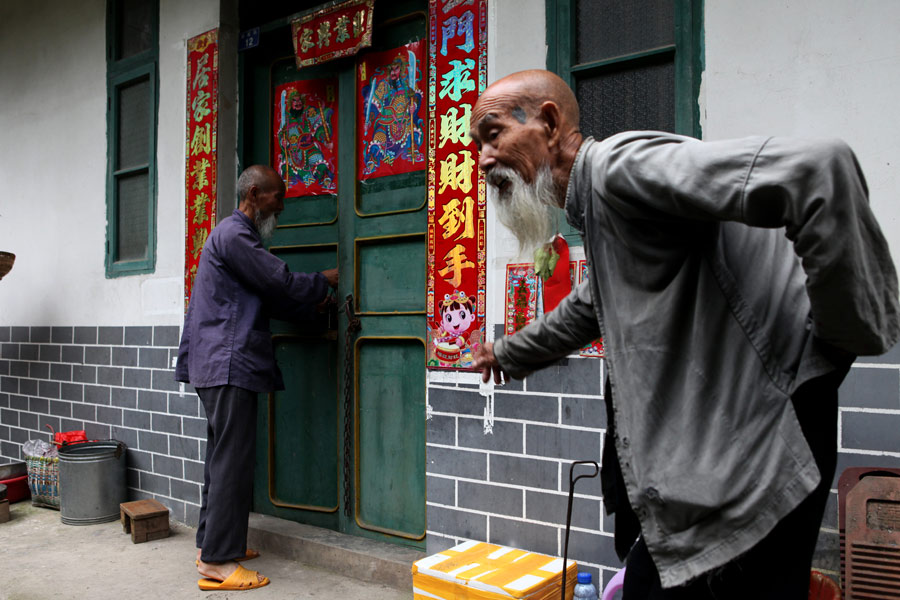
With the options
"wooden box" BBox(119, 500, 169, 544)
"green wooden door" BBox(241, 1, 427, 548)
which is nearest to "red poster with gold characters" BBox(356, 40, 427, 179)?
"green wooden door" BBox(241, 1, 427, 548)

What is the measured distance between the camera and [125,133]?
544 centimetres

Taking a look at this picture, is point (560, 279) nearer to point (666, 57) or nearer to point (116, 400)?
point (666, 57)

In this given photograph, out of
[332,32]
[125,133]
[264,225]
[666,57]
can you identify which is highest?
[332,32]

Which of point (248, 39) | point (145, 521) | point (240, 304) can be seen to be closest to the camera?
point (240, 304)

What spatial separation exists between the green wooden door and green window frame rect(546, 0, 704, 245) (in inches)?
37.4

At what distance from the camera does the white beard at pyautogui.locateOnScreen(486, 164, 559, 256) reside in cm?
159

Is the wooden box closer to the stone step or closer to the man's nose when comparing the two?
the stone step

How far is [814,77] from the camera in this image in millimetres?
2520

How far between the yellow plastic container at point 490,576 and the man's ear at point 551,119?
1744 millimetres

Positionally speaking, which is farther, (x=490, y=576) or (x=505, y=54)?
(x=505, y=54)

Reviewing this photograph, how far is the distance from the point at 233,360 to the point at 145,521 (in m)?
1.50

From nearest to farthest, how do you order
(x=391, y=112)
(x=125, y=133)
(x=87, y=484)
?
(x=391, y=112), (x=87, y=484), (x=125, y=133)

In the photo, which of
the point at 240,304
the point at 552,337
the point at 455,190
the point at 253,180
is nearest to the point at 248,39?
the point at 253,180

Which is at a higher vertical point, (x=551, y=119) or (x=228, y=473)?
(x=551, y=119)
